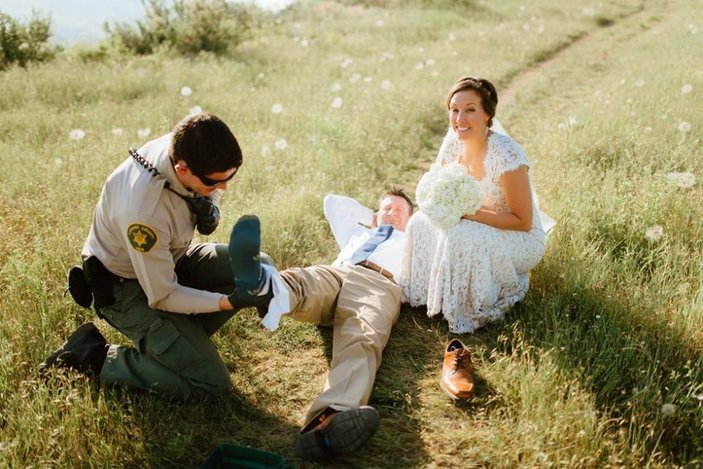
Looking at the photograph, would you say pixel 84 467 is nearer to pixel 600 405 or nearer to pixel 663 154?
pixel 600 405

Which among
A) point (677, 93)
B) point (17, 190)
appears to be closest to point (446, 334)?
point (17, 190)

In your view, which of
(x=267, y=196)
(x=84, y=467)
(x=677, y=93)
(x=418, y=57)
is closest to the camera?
(x=84, y=467)

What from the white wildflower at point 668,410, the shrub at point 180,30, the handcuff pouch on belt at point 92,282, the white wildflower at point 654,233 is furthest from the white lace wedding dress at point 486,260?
the shrub at point 180,30

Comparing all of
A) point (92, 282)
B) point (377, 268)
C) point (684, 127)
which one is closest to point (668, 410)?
point (377, 268)

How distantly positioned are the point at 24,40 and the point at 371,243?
972cm

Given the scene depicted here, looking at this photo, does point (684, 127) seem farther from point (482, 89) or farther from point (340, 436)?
point (340, 436)

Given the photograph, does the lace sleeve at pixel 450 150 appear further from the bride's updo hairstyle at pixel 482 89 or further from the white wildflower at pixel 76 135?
the white wildflower at pixel 76 135

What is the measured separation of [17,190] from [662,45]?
48.0 feet

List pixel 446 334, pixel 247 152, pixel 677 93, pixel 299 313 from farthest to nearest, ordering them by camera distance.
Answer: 1. pixel 677 93
2. pixel 247 152
3. pixel 446 334
4. pixel 299 313

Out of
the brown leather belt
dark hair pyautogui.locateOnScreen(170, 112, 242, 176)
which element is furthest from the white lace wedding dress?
dark hair pyautogui.locateOnScreen(170, 112, 242, 176)

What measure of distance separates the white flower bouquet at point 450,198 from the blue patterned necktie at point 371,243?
73 centimetres

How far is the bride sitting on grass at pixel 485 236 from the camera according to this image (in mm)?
4164

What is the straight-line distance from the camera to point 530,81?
12180 mm

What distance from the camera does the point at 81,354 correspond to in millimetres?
3324
